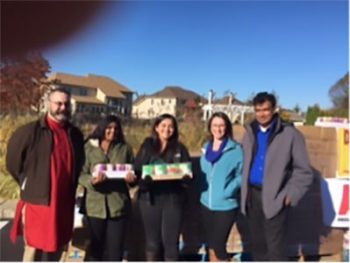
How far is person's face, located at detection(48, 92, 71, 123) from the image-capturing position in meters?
2.25

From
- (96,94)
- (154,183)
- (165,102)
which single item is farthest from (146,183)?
(165,102)

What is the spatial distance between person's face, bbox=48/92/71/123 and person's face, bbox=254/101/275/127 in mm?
1019

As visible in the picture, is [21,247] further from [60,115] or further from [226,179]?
[226,179]

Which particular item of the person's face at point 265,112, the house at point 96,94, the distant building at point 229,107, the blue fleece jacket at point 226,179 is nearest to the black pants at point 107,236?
the blue fleece jacket at point 226,179

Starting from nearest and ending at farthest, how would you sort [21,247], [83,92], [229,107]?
1. [21,247]
2. [83,92]
3. [229,107]

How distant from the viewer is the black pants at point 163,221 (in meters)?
2.65

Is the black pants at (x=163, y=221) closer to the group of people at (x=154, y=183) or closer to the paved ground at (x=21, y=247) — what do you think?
the group of people at (x=154, y=183)

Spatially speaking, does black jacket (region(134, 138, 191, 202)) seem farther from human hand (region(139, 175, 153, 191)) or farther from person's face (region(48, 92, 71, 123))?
person's face (region(48, 92, 71, 123))

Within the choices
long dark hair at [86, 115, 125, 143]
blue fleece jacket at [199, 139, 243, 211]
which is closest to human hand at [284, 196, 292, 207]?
blue fleece jacket at [199, 139, 243, 211]

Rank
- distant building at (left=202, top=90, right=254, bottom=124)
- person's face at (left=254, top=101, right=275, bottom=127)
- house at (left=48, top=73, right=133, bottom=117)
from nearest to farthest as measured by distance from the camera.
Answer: person's face at (left=254, top=101, right=275, bottom=127) < house at (left=48, top=73, right=133, bottom=117) < distant building at (left=202, top=90, right=254, bottom=124)

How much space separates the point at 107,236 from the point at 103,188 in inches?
11.2

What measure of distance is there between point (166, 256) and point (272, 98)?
1.12m

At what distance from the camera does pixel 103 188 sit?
262 centimetres

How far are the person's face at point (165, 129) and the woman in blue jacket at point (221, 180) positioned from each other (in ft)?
0.83
